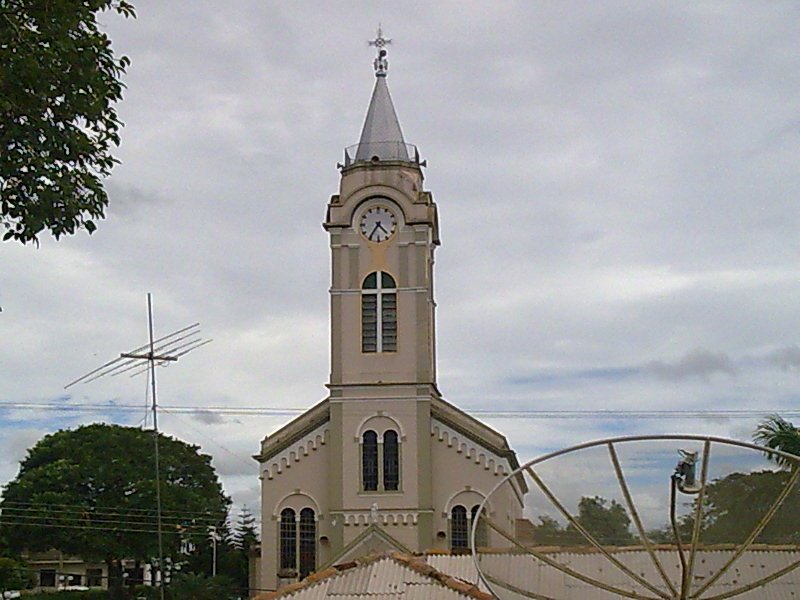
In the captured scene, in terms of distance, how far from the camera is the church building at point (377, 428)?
141 feet

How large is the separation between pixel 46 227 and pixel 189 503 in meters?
49.8

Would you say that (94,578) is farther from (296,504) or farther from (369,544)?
(369,544)

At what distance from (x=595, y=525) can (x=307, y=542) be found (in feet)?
98.2

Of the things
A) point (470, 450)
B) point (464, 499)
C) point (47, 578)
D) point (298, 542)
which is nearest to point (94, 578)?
point (47, 578)

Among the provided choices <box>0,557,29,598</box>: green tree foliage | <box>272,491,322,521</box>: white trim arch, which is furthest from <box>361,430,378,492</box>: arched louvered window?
<box>0,557,29,598</box>: green tree foliage

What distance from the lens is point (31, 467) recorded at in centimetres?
6134

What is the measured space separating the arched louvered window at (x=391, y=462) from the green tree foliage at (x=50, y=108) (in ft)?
107

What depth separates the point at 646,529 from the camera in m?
14.3

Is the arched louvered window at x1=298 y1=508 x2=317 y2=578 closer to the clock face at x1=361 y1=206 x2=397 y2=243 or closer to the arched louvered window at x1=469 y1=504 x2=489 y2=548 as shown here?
the clock face at x1=361 y1=206 x2=397 y2=243

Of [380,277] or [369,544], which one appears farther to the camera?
[380,277]

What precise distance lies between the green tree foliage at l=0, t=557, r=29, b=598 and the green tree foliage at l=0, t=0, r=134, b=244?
43909mm

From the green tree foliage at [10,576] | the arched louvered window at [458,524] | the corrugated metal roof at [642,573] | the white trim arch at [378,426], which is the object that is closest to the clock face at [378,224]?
the white trim arch at [378,426]

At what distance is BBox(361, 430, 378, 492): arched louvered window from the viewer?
143 feet

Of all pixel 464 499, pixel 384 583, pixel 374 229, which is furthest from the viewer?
pixel 374 229
